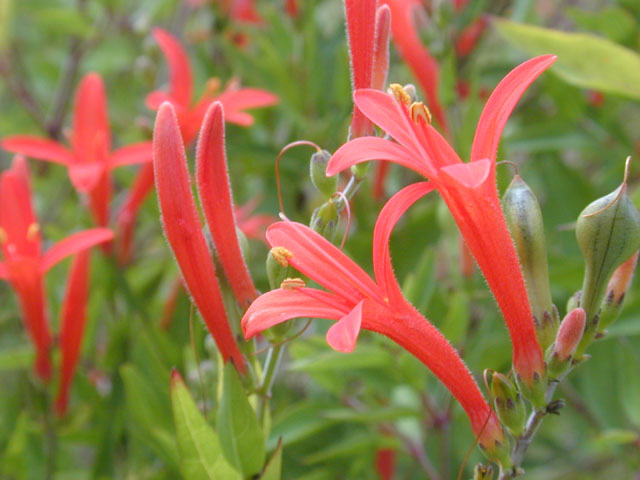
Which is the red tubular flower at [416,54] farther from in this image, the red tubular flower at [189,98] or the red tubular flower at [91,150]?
the red tubular flower at [91,150]

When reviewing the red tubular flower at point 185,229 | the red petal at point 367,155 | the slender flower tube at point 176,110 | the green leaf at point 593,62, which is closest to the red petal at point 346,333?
the red petal at point 367,155

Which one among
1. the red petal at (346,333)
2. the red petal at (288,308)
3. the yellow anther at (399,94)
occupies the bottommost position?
the red petal at (288,308)

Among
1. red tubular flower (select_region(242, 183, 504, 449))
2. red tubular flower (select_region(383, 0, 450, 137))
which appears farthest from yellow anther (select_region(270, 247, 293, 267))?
red tubular flower (select_region(383, 0, 450, 137))

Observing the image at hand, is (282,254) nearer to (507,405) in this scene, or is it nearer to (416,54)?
(507,405)

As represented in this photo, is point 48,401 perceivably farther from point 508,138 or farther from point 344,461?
point 508,138

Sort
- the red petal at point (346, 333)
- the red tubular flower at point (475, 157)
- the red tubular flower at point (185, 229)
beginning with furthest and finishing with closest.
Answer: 1. the red tubular flower at point (185, 229)
2. the red tubular flower at point (475, 157)
3. the red petal at point (346, 333)

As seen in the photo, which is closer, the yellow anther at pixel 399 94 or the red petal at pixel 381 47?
the yellow anther at pixel 399 94

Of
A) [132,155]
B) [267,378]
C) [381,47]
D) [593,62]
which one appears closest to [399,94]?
[381,47]
